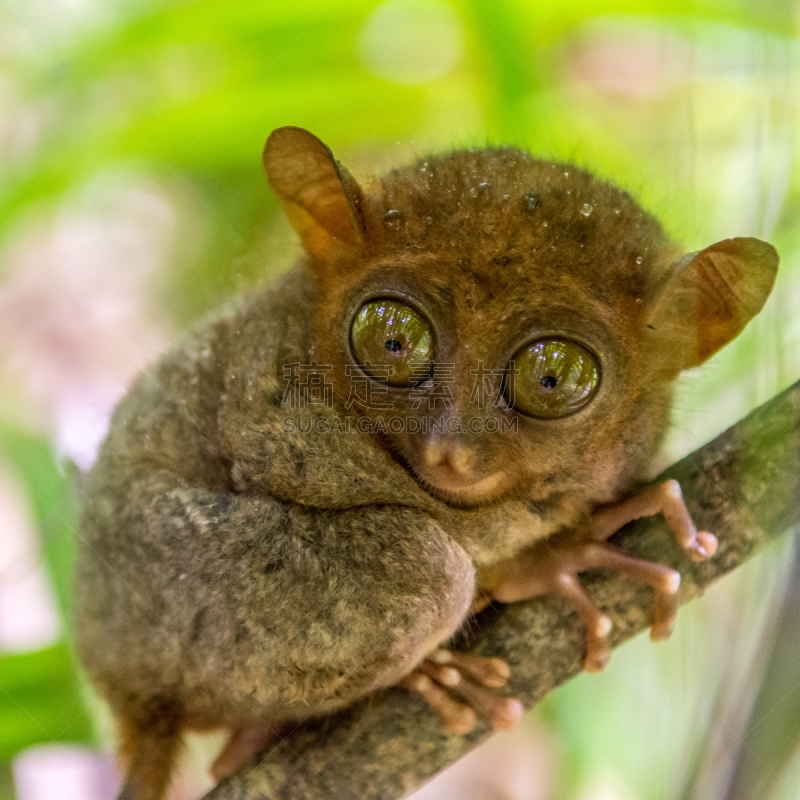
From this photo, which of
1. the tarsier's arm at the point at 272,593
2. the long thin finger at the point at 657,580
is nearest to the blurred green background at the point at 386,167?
the long thin finger at the point at 657,580

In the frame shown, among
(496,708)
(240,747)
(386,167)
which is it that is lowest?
(496,708)

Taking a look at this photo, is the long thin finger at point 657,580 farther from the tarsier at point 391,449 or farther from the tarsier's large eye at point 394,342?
the tarsier's large eye at point 394,342

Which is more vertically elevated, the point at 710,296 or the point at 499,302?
the point at 499,302

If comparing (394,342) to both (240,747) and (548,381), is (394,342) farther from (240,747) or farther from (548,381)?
(240,747)

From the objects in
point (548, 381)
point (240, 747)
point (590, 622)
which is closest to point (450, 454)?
point (548, 381)

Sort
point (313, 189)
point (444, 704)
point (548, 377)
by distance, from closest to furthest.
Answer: point (548, 377) < point (313, 189) < point (444, 704)

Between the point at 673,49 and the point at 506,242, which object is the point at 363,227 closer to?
the point at 506,242

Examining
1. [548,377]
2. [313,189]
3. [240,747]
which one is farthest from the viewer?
[240,747]
